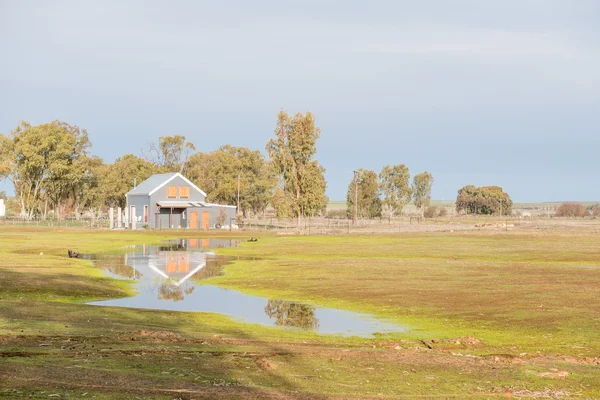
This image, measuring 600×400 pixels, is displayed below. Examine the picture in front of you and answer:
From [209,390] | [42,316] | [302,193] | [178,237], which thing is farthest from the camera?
[302,193]

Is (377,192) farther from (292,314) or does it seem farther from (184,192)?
(292,314)

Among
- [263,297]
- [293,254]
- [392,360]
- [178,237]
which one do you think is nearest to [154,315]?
[263,297]

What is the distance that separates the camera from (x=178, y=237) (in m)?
90.1

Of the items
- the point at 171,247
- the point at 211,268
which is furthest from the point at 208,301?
the point at 171,247

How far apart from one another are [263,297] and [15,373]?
21.0 metres

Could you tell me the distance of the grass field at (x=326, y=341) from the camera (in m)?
13.4

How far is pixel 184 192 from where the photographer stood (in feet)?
385

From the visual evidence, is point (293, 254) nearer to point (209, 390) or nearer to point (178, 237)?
point (178, 237)

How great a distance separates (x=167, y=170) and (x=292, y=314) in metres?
126

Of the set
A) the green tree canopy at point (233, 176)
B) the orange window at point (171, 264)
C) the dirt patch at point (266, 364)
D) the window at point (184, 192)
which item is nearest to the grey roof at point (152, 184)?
the window at point (184, 192)

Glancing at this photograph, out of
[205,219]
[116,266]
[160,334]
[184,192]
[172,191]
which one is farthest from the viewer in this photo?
[184,192]

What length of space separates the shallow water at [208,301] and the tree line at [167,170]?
5943cm

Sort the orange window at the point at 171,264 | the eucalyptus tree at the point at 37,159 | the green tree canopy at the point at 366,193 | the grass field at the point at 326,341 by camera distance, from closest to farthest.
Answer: the grass field at the point at 326,341, the orange window at the point at 171,264, the eucalyptus tree at the point at 37,159, the green tree canopy at the point at 366,193

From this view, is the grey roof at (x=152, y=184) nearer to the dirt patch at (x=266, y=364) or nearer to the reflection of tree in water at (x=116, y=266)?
the reflection of tree in water at (x=116, y=266)
